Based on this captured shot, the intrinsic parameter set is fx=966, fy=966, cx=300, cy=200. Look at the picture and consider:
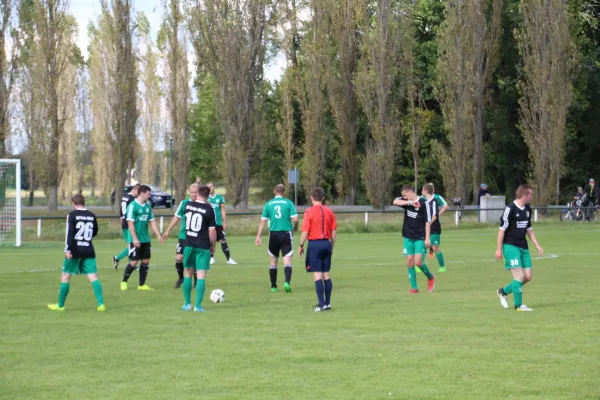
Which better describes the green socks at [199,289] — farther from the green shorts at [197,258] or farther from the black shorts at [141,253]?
the black shorts at [141,253]

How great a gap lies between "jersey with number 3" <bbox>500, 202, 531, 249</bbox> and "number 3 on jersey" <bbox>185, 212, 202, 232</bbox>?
182 inches

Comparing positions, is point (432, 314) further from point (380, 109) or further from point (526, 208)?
A: point (380, 109)

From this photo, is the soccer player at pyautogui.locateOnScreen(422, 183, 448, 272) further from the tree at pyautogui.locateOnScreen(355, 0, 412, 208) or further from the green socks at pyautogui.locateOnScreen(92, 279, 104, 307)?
the tree at pyautogui.locateOnScreen(355, 0, 412, 208)

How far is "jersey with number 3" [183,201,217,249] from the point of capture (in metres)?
14.8

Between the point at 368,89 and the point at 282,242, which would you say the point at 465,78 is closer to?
the point at 368,89

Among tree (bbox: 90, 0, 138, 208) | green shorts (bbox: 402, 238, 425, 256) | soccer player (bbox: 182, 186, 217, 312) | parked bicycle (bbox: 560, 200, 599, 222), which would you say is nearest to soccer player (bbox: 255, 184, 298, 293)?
green shorts (bbox: 402, 238, 425, 256)

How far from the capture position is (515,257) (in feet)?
48.1

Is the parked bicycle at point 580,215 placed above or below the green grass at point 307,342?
above

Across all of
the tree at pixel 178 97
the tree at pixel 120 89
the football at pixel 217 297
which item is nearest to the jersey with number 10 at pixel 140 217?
the football at pixel 217 297

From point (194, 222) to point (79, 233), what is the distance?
1.76 meters

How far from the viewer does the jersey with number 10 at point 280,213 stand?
58.1 ft

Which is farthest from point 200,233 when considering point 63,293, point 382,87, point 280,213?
point 382,87

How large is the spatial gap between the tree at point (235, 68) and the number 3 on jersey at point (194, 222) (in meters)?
36.7

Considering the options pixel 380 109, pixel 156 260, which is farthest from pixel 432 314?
pixel 380 109
